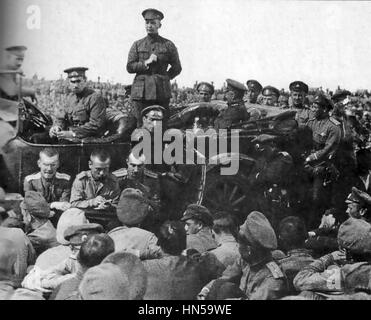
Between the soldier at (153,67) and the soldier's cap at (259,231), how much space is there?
1.64m

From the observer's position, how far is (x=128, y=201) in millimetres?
Answer: 9266

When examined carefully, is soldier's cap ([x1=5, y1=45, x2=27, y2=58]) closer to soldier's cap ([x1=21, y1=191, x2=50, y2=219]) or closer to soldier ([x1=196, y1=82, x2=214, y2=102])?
soldier's cap ([x1=21, y1=191, x2=50, y2=219])

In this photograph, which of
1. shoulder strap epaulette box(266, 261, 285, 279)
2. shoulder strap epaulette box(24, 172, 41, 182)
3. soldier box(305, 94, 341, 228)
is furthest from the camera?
shoulder strap epaulette box(24, 172, 41, 182)

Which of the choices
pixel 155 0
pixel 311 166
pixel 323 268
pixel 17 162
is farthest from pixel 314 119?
pixel 17 162

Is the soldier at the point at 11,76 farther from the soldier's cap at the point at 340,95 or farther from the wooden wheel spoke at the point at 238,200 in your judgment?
the soldier's cap at the point at 340,95

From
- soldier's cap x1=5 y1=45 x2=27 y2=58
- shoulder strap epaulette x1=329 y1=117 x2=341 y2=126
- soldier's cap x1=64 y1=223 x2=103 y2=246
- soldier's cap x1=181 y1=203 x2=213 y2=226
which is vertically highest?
soldier's cap x1=5 y1=45 x2=27 y2=58

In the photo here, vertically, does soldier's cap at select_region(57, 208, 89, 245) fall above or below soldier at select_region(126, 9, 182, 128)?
below

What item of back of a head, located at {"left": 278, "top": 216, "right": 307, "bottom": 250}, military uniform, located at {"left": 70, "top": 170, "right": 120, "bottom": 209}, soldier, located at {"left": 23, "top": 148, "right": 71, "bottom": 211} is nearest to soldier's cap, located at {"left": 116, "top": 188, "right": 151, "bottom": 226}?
military uniform, located at {"left": 70, "top": 170, "right": 120, "bottom": 209}

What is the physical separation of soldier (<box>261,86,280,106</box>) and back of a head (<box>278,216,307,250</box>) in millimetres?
1418

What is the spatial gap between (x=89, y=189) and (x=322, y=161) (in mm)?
2801

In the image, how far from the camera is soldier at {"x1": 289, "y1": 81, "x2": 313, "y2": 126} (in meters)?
9.48
